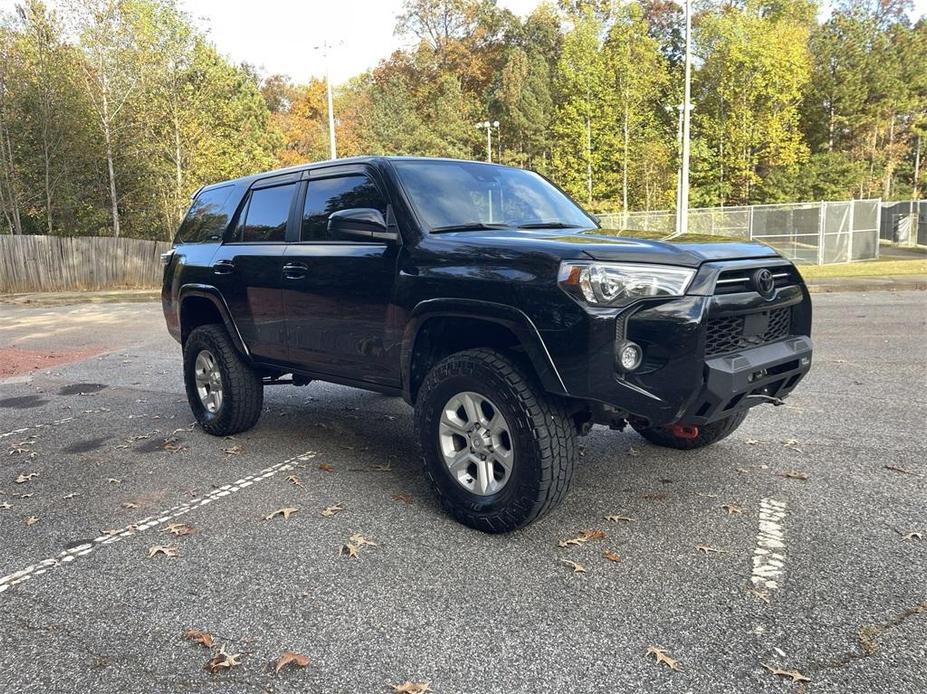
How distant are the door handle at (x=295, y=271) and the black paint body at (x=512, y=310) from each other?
0.04 ft

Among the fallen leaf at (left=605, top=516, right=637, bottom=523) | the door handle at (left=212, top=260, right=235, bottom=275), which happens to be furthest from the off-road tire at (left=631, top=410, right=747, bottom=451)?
the door handle at (left=212, top=260, right=235, bottom=275)

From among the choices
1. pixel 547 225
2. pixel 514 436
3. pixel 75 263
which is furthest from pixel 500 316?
pixel 75 263

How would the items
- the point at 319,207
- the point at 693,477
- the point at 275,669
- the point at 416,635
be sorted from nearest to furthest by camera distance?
the point at 275,669, the point at 416,635, the point at 693,477, the point at 319,207

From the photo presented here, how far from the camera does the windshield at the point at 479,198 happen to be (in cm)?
409

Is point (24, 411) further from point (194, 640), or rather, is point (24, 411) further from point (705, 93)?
point (705, 93)

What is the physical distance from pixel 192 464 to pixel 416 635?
280cm

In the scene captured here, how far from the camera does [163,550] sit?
3541 millimetres

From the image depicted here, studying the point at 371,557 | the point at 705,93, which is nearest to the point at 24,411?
the point at 371,557

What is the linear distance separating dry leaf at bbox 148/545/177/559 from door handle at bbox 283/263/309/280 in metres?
1.85

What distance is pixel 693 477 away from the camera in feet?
14.3

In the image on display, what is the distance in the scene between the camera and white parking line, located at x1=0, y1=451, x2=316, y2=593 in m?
3.35

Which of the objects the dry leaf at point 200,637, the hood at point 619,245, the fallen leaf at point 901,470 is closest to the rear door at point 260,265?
the hood at point 619,245

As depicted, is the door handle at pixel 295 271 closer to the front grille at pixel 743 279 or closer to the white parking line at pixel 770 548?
the front grille at pixel 743 279

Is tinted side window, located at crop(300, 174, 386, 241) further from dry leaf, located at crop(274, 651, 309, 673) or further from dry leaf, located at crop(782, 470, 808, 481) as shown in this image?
dry leaf, located at crop(782, 470, 808, 481)
